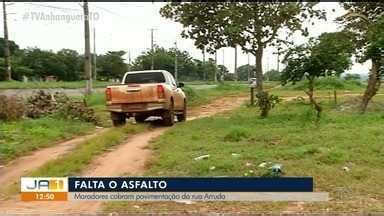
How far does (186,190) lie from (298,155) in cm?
283

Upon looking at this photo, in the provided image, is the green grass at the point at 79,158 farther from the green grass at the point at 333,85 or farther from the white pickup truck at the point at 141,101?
the green grass at the point at 333,85

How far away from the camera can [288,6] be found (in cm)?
1773

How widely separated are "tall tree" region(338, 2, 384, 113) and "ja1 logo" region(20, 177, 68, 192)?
9214 millimetres

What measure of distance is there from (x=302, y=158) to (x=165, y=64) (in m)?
65.5

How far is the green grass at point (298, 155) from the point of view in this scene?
6918 millimetres

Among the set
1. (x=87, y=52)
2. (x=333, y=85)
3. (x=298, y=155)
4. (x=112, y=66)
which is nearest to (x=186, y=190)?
(x=298, y=155)

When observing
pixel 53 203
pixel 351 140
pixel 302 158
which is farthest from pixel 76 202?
pixel 351 140

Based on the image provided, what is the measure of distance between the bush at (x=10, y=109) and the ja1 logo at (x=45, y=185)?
28.6 ft

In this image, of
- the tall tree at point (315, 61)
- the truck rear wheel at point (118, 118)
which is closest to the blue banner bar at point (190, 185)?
the tall tree at point (315, 61)

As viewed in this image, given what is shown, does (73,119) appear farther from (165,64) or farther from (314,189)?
(165,64)

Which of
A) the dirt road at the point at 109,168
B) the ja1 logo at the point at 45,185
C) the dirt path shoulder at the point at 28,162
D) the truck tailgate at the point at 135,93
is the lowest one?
the dirt path shoulder at the point at 28,162

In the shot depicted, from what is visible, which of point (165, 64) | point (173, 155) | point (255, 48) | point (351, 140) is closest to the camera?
point (173, 155)

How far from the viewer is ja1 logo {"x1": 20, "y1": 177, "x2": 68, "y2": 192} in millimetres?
6812

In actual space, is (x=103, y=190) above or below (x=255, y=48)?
below
